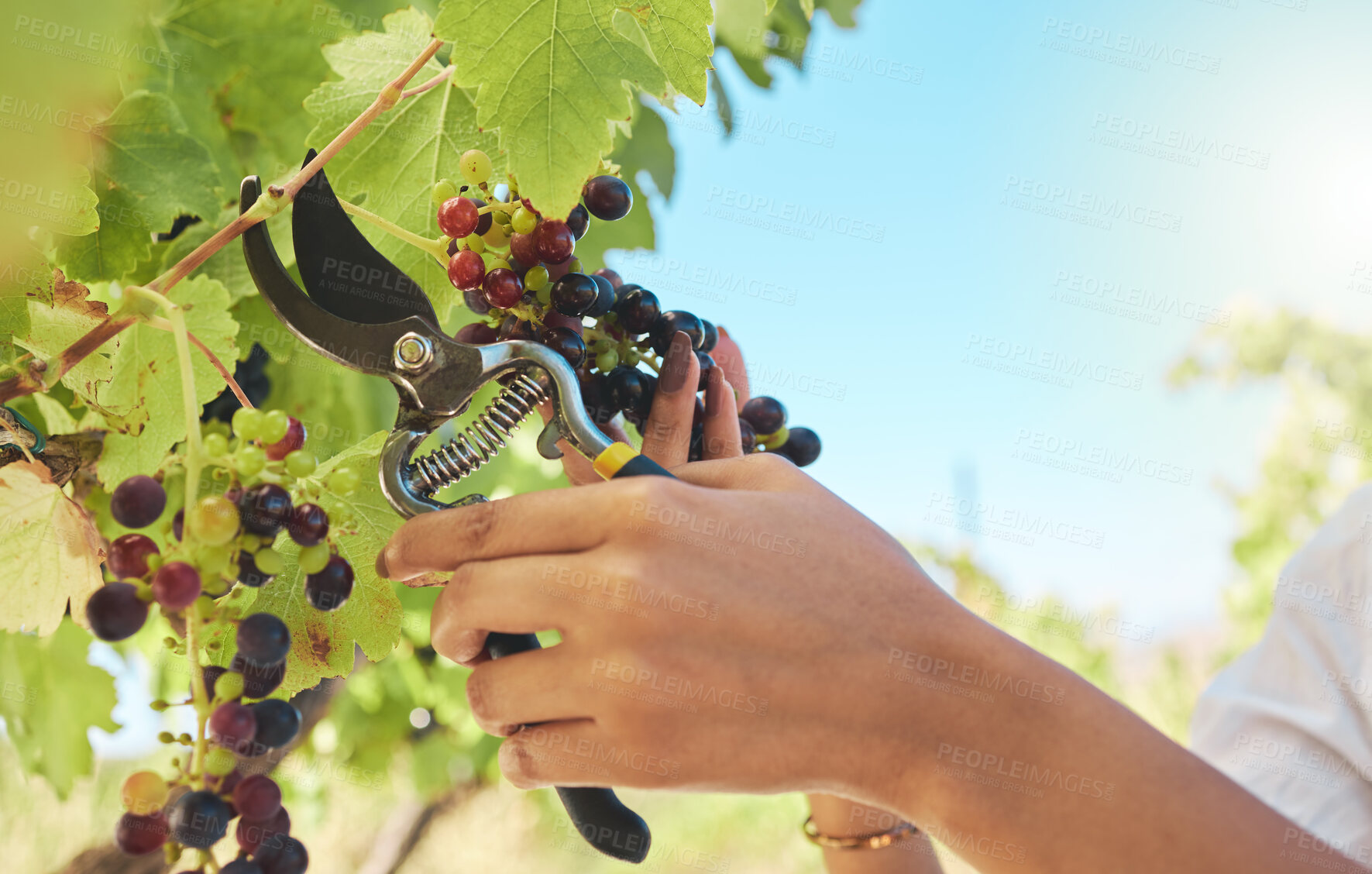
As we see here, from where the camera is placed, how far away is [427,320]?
23.9 inches

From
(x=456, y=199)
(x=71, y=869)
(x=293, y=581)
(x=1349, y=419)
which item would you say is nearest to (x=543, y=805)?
(x=71, y=869)

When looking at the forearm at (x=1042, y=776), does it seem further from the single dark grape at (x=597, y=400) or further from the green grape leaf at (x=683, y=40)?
the green grape leaf at (x=683, y=40)

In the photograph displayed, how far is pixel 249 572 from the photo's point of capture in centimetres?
51

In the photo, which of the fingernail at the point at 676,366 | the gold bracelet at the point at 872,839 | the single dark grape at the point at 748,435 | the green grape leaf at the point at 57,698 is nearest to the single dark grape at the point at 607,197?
the fingernail at the point at 676,366

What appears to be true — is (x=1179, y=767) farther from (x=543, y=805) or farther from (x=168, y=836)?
(x=543, y=805)

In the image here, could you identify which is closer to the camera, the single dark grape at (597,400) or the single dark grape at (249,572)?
the single dark grape at (249,572)

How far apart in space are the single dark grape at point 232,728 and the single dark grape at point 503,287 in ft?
0.99

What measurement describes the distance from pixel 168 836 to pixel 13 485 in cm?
28

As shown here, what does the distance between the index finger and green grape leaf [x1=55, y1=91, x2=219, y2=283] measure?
35 cm

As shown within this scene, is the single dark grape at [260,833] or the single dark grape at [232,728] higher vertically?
the single dark grape at [232,728]

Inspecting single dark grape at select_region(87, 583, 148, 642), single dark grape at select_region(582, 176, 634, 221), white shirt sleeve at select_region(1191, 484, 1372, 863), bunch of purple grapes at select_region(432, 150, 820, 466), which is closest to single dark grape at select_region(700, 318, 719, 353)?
bunch of purple grapes at select_region(432, 150, 820, 466)

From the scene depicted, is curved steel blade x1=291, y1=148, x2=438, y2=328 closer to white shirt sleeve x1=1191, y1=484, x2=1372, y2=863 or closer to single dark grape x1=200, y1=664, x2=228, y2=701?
single dark grape x1=200, y1=664, x2=228, y2=701

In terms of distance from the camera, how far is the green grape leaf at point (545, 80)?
55 centimetres

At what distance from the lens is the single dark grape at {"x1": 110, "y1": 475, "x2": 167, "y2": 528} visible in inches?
19.5
